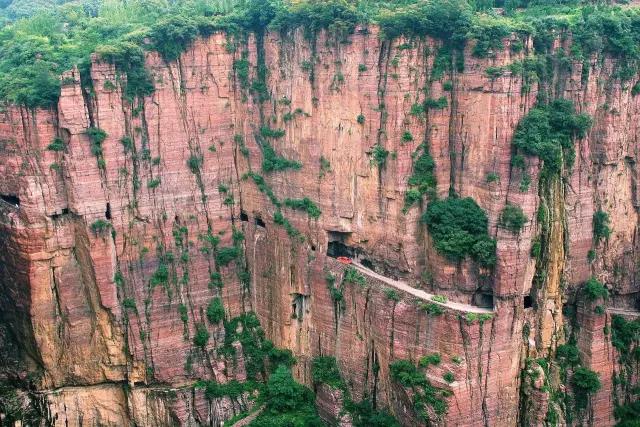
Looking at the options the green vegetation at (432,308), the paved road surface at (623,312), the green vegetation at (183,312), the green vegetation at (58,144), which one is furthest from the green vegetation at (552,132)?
the green vegetation at (58,144)

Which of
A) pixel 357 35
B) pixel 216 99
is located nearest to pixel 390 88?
pixel 357 35

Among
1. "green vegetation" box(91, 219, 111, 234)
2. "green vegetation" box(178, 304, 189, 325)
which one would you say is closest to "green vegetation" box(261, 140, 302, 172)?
"green vegetation" box(178, 304, 189, 325)

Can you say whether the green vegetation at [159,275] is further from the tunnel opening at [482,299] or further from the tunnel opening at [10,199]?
the tunnel opening at [482,299]

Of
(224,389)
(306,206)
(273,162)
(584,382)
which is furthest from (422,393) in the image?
(273,162)

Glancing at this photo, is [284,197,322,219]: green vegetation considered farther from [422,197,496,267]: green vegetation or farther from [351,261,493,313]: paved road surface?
[422,197,496,267]: green vegetation

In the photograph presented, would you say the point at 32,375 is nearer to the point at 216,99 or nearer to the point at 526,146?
the point at 216,99

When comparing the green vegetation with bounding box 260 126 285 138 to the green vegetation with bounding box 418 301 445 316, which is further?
the green vegetation with bounding box 260 126 285 138

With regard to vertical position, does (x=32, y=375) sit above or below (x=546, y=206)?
below
